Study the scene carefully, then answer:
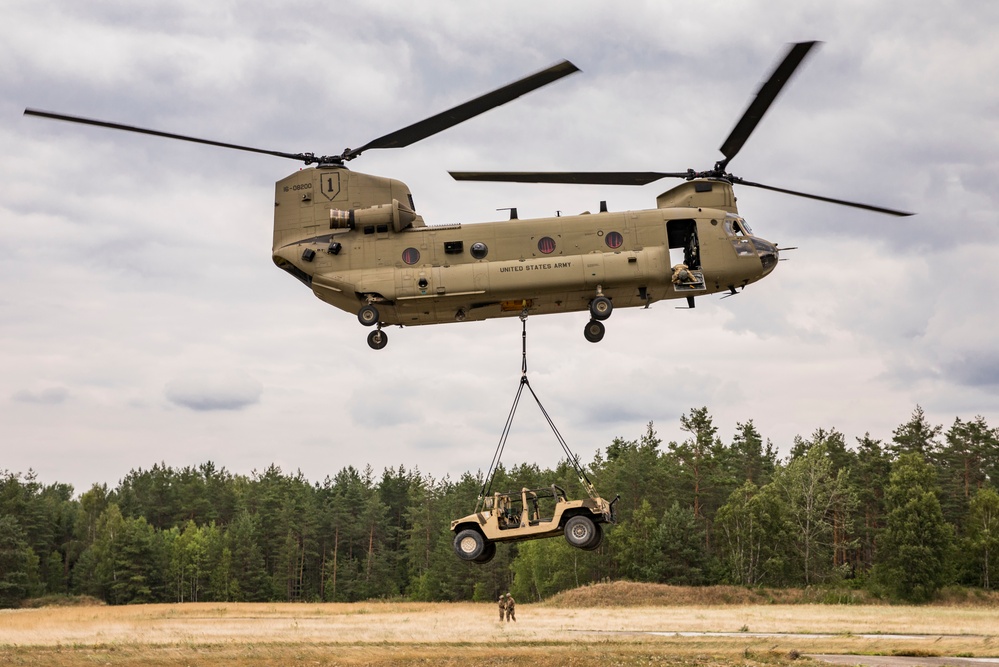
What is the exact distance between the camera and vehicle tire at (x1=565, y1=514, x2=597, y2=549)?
20.3 meters

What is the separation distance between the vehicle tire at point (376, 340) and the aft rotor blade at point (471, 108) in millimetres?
4308

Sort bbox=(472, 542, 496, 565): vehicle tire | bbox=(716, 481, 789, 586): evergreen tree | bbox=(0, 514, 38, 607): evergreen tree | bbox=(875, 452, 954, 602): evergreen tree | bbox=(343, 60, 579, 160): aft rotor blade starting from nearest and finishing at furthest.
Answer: bbox=(343, 60, 579, 160): aft rotor blade → bbox=(472, 542, 496, 565): vehicle tire → bbox=(875, 452, 954, 602): evergreen tree → bbox=(716, 481, 789, 586): evergreen tree → bbox=(0, 514, 38, 607): evergreen tree

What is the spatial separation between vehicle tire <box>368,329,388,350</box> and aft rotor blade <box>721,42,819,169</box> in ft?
30.8

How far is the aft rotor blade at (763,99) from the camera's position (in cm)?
2081

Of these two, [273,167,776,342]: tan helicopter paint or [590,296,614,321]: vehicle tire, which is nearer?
[273,167,776,342]: tan helicopter paint

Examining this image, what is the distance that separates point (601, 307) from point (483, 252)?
116 inches

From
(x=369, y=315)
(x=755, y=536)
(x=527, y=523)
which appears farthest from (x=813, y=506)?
(x=369, y=315)

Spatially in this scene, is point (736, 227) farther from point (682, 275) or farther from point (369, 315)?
point (369, 315)

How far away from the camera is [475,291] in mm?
22406

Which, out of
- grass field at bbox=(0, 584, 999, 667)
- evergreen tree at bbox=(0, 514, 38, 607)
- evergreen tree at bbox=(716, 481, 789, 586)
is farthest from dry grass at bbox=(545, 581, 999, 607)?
evergreen tree at bbox=(0, 514, 38, 607)

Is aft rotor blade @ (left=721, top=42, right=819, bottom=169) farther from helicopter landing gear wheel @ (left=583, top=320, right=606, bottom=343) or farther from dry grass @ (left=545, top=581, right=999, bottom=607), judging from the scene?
dry grass @ (left=545, top=581, right=999, bottom=607)

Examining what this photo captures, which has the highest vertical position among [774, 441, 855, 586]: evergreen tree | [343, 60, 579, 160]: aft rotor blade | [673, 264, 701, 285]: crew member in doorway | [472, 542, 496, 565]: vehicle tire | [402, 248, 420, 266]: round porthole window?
[343, 60, 579, 160]: aft rotor blade

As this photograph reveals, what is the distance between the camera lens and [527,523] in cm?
2073

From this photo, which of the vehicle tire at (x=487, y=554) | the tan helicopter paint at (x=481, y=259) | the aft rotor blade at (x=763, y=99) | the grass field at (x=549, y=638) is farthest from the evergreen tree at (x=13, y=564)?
the aft rotor blade at (x=763, y=99)
